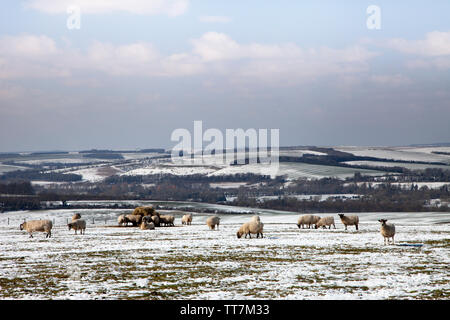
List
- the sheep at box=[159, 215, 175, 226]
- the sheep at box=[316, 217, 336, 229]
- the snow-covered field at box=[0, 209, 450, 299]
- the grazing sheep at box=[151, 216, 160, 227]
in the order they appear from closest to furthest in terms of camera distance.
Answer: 1. the snow-covered field at box=[0, 209, 450, 299]
2. the sheep at box=[316, 217, 336, 229]
3. the grazing sheep at box=[151, 216, 160, 227]
4. the sheep at box=[159, 215, 175, 226]

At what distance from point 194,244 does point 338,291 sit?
17.2 meters

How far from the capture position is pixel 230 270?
2197cm

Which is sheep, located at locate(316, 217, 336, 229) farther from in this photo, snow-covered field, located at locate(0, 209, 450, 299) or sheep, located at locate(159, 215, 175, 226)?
sheep, located at locate(159, 215, 175, 226)

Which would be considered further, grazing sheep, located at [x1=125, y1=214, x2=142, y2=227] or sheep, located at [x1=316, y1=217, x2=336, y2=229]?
Result: grazing sheep, located at [x1=125, y1=214, x2=142, y2=227]

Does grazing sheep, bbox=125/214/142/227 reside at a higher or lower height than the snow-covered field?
lower

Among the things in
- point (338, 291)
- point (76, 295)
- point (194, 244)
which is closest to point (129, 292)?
point (76, 295)

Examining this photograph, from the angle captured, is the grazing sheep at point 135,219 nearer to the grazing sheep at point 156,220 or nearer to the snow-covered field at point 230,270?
the grazing sheep at point 156,220

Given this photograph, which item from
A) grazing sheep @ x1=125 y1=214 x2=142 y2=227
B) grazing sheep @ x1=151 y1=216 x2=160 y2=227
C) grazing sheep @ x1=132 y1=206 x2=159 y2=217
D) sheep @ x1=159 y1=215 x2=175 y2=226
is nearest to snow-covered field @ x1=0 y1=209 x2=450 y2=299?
grazing sheep @ x1=151 y1=216 x2=160 y2=227

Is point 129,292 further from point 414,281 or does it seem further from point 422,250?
point 422,250

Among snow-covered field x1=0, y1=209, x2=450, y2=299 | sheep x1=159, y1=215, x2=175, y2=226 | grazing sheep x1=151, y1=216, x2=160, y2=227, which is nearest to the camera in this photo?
snow-covered field x1=0, y1=209, x2=450, y2=299

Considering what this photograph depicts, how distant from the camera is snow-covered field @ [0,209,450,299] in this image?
17.2 meters

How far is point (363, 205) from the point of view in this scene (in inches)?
5399

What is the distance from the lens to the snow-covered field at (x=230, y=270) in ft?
56.4

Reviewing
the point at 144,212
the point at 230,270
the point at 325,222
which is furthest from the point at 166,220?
the point at 230,270
